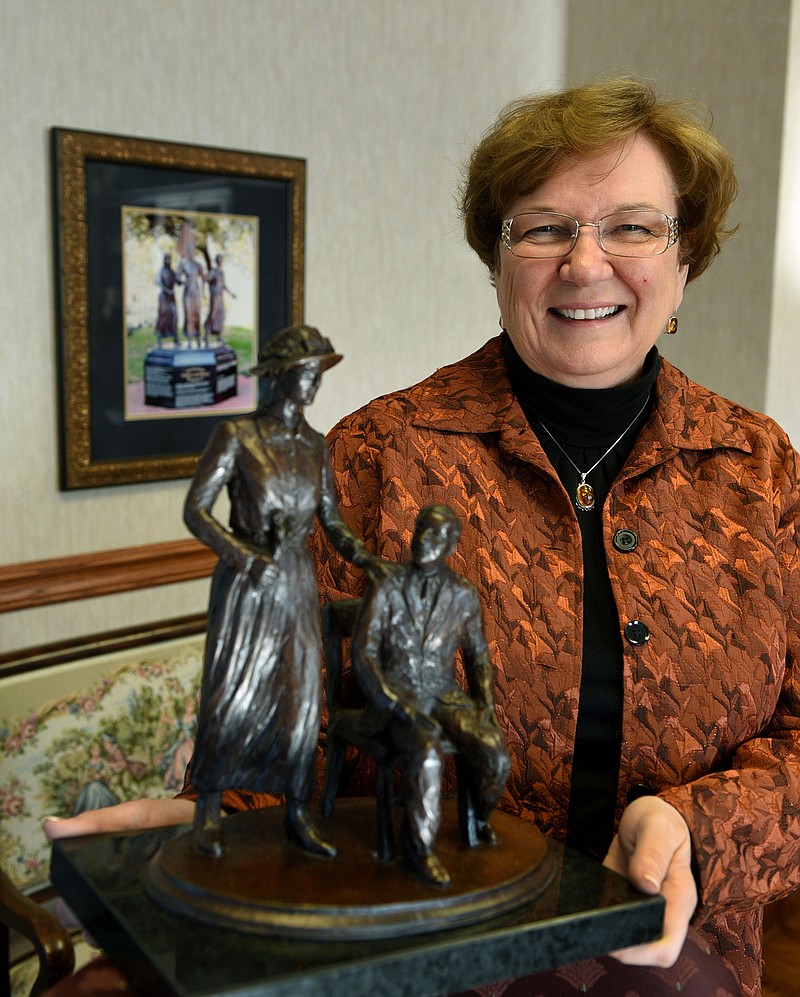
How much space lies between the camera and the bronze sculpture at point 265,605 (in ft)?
3.17

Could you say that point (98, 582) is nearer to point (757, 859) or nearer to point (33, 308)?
point (33, 308)

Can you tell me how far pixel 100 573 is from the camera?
8.10ft

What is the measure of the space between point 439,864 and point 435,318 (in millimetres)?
2370

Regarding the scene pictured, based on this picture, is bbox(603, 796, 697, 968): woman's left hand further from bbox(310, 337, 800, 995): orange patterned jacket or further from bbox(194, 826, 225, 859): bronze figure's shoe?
bbox(194, 826, 225, 859): bronze figure's shoe

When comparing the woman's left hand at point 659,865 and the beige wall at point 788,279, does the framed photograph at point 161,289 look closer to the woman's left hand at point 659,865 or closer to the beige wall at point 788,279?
the beige wall at point 788,279

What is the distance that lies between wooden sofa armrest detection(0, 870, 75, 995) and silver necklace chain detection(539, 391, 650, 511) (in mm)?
956

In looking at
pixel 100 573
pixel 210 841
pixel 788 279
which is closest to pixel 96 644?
pixel 100 573

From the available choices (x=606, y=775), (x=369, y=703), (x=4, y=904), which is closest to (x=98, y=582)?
(x=4, y=904)

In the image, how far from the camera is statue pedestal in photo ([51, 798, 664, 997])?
0.85 meters

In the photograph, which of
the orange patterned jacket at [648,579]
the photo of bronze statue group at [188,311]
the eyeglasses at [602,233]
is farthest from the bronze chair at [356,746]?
the photo of bronze statue group at [188,311]

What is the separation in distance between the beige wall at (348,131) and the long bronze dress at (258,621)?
1497mm

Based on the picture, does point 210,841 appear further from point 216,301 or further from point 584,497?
point 216,301

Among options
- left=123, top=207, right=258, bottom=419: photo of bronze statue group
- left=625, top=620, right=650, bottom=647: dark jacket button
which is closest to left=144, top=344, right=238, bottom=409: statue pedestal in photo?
left=123, top=207, right=258, bottom=419: photo of bronze statue group

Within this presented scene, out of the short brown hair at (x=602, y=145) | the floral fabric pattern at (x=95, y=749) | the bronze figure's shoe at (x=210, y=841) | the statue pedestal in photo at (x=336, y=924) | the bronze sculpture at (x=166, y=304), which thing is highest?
the short brown hair at (x=602, y=145)
